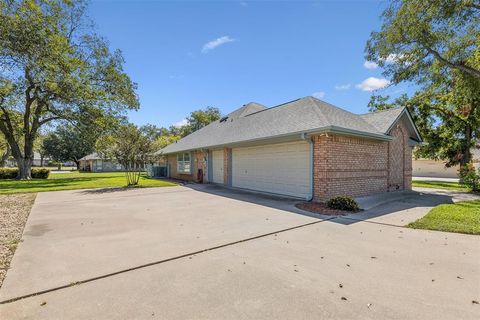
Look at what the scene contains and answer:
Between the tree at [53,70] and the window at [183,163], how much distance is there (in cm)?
925

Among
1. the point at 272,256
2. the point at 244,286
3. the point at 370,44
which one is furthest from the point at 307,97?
the point at 244,286

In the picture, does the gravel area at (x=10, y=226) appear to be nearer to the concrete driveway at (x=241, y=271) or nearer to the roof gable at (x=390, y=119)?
Result: the concrete driveway at (x=241, y=271)

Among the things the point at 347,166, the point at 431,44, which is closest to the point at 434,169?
the point at 431,44

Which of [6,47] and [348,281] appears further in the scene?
[6,47]

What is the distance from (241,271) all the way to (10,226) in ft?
21.0

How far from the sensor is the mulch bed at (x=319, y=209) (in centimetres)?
764

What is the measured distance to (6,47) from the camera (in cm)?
1572

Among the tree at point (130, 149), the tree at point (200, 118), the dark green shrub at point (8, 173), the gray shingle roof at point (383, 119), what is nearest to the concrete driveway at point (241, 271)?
the gray shingle roof at point (383, 119)

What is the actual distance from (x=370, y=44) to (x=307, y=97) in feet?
13.6

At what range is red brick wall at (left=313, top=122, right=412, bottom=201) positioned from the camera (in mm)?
9281

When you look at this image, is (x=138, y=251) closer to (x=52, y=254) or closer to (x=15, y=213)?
(x=52, y=254)

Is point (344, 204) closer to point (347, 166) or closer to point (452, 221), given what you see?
point (347, 166)

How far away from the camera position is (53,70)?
19062 millimetres

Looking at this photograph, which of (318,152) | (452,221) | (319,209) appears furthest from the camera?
(318,152)
